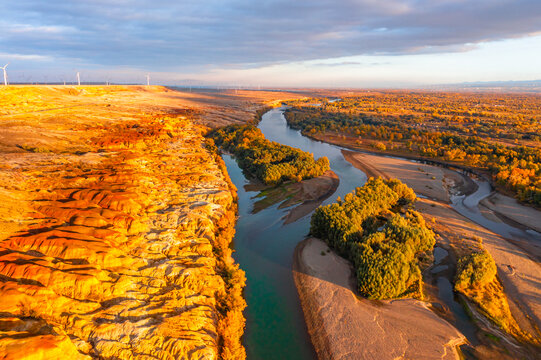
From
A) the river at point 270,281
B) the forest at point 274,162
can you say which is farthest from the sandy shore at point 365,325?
the forest at point 274,162

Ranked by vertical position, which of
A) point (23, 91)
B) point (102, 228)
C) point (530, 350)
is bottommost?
point (530, 350)

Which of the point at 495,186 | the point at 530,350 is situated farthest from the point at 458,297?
the point at 495,186

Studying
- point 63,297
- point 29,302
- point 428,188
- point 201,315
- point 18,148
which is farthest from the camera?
point 18,148

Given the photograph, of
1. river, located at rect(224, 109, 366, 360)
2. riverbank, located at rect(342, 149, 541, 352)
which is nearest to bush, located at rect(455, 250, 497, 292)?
riverbank, located at rect(342, 149, 541, 352)

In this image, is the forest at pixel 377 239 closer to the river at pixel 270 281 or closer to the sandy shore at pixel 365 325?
the sandy shore at pixel 365 325

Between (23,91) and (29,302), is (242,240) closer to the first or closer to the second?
(29,302)

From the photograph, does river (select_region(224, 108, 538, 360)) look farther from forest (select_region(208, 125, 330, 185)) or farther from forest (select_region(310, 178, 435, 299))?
forest (select_region(208, 125, 330, 185))
